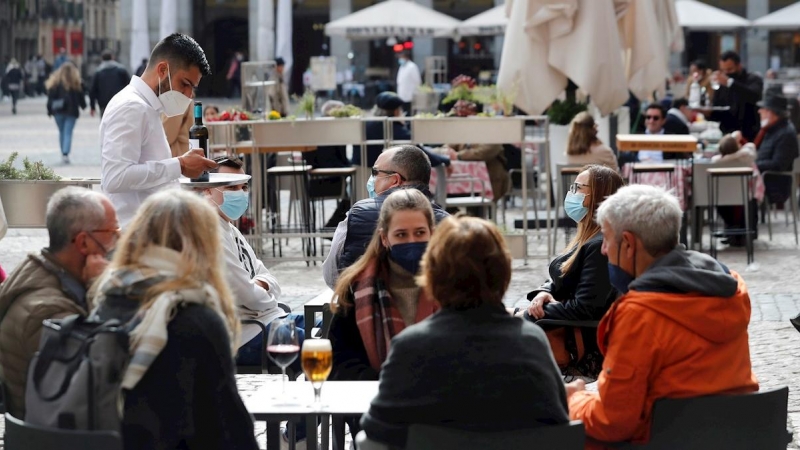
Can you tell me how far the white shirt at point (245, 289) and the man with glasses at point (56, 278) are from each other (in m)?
1.81

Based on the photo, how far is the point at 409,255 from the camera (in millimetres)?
5023

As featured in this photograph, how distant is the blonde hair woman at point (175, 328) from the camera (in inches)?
149

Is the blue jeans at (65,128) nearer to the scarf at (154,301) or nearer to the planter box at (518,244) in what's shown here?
the planter box at (518,244)

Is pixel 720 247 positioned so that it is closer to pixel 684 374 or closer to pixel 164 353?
pixel 684 374

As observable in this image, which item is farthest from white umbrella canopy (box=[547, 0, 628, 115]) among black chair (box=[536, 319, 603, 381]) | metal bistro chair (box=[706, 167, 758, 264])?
black chair (box=[536, 319, 603, 381])

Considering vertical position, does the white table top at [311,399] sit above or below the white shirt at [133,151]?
below

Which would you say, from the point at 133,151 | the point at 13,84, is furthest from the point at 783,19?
the point at 133,151

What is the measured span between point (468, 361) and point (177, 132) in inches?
224

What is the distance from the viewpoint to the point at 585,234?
6121mm

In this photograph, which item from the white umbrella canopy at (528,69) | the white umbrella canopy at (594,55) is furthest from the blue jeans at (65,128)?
the white umbrella canopy at (594,55)

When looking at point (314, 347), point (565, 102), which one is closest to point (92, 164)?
point (565, 102)

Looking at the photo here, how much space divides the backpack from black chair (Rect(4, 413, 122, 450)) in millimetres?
71

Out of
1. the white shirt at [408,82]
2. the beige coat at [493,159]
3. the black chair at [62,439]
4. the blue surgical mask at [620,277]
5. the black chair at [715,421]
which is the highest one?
the white shirt at [408,82]

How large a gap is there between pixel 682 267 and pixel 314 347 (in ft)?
3.66
